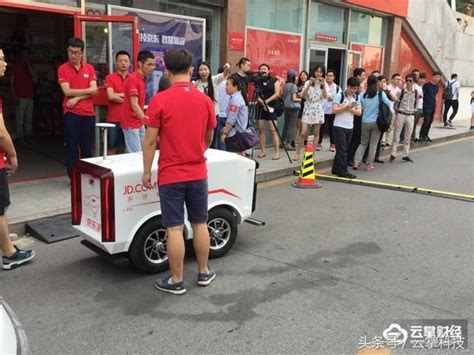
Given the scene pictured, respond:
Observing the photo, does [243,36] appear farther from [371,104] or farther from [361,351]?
[361,351]

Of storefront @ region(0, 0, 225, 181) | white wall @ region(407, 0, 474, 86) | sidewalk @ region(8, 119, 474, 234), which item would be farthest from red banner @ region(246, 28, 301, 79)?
white wall @ region(407, 0, 474, 86)

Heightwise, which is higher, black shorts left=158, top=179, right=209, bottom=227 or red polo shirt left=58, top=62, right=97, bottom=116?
red polo shirt left=58, top=62, right=97, bottom=116

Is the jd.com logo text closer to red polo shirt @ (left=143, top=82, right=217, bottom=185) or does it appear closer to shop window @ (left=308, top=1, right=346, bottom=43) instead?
red polo shirt @ (left=143, top=82, right=217, bottom=185)

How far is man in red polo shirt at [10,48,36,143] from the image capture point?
9695 mm

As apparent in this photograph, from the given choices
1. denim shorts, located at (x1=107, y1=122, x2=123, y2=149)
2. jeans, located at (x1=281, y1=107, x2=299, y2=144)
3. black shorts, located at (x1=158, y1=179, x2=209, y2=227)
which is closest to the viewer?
black shorts, located at (x1=158, y1=179, x2=209, y2=227)

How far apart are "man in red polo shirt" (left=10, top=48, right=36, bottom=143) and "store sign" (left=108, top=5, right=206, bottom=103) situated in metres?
2.98

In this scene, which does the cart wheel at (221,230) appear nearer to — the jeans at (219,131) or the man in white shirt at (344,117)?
the jeans at (219,131)

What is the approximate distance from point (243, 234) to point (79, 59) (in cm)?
300

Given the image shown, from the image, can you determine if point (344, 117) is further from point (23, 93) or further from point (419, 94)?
point (23, 93)

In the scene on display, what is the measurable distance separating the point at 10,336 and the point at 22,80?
28.9 feet

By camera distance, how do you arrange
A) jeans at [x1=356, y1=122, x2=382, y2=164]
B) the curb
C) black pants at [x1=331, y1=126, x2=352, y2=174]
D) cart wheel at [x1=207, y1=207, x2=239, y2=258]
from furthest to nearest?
jeans at [x1=356, y1=122, x2=382, y2=164], black pants at [x1=331, y1=126, x2=352, y2=174], the curb, cart wheel at [x1=207, y1=207, x2=239, y2=258]

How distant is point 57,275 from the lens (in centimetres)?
433

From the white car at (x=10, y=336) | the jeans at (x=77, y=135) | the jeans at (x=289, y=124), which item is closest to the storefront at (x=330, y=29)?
the jeans at (x=289, y=124)

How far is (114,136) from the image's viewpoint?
6598 millimetres
